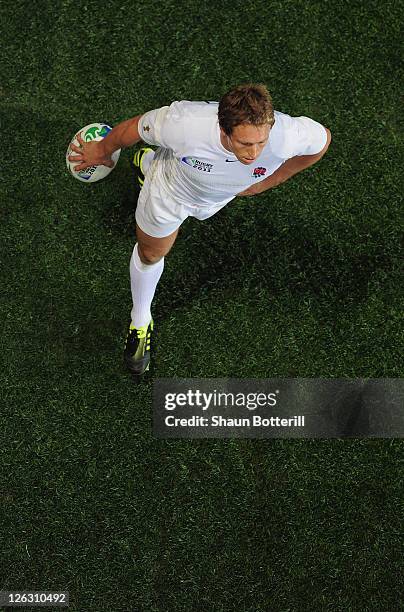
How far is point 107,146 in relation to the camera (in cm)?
364

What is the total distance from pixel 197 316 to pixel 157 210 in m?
0.95

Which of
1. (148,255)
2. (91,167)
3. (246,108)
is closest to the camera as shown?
(246,108)

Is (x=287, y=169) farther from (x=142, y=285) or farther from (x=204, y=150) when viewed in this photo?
(x=142, y=285)

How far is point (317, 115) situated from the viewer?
4621 millimetres

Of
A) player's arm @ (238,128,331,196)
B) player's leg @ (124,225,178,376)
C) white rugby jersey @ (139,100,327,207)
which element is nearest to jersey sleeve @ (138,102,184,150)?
white rugby jersey @ (139,100,327,207)

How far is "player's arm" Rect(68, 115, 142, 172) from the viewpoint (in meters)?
3.47

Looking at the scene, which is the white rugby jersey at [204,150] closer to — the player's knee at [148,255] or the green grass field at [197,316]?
the player's knee at [148,255]

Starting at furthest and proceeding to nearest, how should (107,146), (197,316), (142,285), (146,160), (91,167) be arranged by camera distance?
(197,316)
(146,160)
(91,167)
(142,285)
(107,146)

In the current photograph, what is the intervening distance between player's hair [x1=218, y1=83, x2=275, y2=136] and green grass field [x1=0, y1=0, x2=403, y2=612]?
55.8 inches

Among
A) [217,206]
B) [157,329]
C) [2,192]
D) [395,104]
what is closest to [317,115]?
[395,104]

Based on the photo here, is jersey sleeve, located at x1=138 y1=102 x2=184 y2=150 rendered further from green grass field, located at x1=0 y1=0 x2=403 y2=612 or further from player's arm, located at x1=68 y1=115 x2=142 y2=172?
green grass field, located at x1=0 y1=0 x2=403 y2=612

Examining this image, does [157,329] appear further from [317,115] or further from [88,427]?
[317,115]

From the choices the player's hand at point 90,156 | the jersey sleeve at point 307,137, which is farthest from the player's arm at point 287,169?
the player's hand at point 90,156

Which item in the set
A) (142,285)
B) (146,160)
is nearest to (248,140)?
(142,285)
